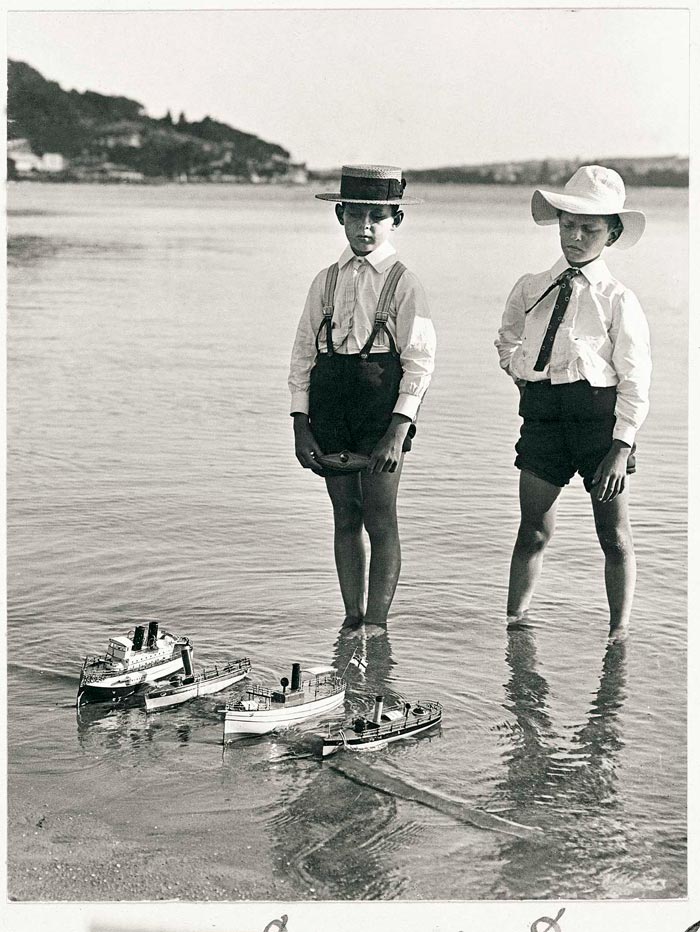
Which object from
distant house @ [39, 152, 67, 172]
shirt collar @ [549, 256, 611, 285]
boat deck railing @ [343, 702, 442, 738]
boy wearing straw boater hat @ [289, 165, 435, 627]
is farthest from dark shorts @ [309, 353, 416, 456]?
distant house @ [39, 152, 67, 172]

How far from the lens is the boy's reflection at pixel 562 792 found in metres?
4.14

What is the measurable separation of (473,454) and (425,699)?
3342mm

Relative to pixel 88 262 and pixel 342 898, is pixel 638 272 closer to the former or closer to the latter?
pixel 88 262

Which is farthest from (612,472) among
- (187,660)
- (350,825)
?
(350,825)

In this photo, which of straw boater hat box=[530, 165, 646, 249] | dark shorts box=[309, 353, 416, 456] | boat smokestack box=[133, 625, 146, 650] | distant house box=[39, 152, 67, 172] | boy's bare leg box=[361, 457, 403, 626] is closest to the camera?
boat smokestack box=[133, 625, 146, 650]

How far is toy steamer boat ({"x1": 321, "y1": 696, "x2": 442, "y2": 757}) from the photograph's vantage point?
473 cm

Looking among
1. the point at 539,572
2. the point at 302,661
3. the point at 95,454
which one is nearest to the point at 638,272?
the point at 95,454

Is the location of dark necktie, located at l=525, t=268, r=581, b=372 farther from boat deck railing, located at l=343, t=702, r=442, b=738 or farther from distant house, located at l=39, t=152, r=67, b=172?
distant house, located at l=39, t=152, r=67, b=172

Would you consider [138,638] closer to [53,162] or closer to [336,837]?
[336,837]

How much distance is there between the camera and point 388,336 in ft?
18.7

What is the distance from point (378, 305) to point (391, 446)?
0.57 metres

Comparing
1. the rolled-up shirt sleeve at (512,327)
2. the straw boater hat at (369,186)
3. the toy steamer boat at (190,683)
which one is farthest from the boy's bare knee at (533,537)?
the straw boater hat at (369,186)

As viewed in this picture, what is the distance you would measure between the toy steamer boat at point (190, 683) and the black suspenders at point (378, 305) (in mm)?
1347

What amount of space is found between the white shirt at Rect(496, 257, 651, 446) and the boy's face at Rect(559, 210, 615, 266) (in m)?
0.05
